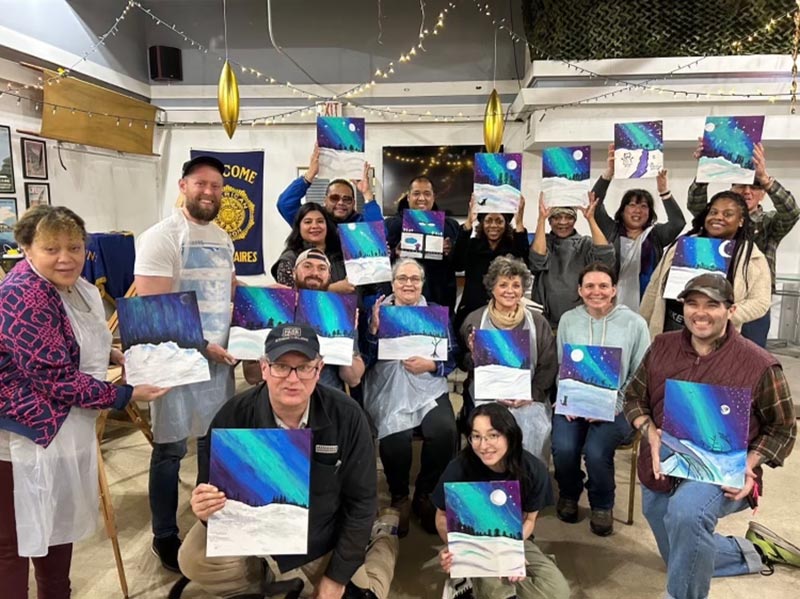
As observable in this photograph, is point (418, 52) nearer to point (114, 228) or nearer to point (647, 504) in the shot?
point (114, 228)

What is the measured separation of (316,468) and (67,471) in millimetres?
780

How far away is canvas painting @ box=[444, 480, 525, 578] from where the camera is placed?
162 cm

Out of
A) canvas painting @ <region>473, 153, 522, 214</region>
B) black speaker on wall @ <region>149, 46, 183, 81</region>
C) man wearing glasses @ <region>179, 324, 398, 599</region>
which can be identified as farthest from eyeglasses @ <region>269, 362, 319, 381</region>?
black speaker on wall @ <region>149, 46, 183, 81</region>

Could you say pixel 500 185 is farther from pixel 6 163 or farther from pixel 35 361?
pixel 6 163

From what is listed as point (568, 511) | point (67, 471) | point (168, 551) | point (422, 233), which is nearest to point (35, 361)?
point (67, 471)

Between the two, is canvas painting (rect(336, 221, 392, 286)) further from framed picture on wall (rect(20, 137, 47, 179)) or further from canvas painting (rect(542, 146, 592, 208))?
framed picture on wall (rect(20, 137, 47, 179))

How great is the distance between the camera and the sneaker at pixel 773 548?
2.19 meters

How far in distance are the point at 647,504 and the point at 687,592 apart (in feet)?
0.98

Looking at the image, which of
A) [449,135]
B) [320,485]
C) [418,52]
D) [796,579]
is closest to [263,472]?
[320,485]

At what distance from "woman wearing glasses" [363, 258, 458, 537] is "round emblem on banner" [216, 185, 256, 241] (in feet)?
12.4

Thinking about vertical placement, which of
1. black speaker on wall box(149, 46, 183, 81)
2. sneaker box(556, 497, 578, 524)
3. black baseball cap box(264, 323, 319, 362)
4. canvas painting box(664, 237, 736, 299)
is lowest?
sneaker box(556, 497, 578, 524)

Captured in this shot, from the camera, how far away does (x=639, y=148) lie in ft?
9.04

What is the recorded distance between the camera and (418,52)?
560 centimetres

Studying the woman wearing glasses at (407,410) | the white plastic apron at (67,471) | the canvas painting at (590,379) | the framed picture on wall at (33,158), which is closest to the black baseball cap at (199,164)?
the white plastic apron at (67,471)
